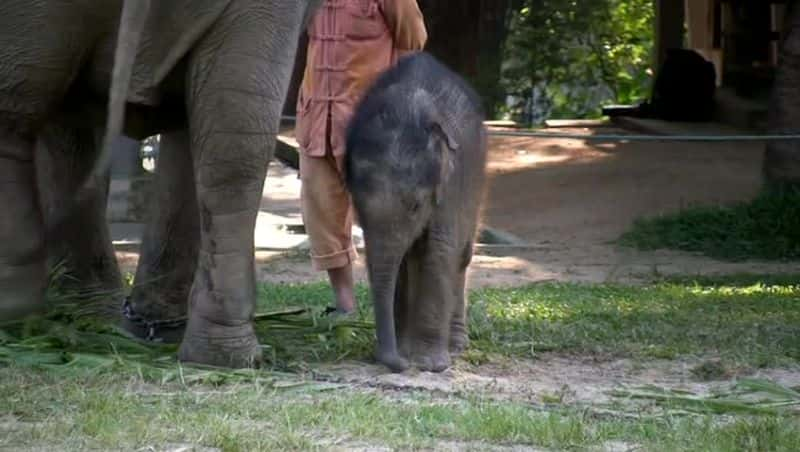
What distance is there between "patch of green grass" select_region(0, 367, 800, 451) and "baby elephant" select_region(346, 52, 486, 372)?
0.87 metres

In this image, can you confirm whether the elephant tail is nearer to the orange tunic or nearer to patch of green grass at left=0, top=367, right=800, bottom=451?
patch of green grass at left=0, top=367, right=800, bottom=451

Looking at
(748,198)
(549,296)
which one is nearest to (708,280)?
(549,296)

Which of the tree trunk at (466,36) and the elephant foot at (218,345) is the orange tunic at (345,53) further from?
the tree trunk at (466,36)

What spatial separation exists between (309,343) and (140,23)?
175 cm

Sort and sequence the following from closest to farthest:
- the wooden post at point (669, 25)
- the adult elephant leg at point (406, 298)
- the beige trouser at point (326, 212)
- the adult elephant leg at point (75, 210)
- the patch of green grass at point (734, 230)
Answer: the adult elephant leg at point (406, 298), the adult elephant leg at point (75, 210), the beige trouser at point (326, 212), the patch of green grass at point (734, 230), the wooden post at point (669, 25)

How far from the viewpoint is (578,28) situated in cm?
2191

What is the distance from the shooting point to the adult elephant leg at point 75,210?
7.29 meters

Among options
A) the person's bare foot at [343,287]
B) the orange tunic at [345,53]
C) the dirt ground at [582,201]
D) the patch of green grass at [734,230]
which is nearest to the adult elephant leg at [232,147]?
the orange tunic at [345,53]

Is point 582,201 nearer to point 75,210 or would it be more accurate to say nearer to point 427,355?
point 75,210

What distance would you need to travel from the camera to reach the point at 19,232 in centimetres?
649

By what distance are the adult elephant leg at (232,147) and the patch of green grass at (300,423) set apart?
0.63m

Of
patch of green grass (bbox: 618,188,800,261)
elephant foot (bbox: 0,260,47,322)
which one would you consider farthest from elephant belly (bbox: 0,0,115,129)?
patch of green grass (bbox: 618,188,800,261)

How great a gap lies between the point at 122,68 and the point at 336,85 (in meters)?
2.50

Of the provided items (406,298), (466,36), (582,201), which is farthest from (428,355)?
(466,36)
